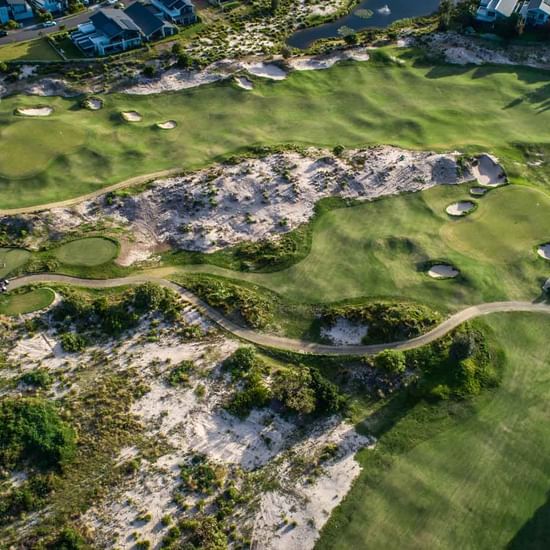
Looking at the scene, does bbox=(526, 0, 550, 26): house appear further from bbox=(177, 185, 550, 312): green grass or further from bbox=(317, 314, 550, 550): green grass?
bbox=(317, 314, 550, 550): green grass

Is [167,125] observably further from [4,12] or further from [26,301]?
[4,12]

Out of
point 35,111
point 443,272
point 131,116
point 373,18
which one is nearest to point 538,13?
point 373,18

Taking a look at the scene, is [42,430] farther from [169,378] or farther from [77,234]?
[77,234]

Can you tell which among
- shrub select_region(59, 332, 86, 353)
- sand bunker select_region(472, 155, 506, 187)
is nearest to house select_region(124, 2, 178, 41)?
sand bunker select_region(472, 155, 506, 187)

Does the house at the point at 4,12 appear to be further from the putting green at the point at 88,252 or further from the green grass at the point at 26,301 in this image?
the green grass at the point at 26,301

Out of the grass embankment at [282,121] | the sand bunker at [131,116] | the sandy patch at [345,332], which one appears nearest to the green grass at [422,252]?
the sandy patch at [345,332]

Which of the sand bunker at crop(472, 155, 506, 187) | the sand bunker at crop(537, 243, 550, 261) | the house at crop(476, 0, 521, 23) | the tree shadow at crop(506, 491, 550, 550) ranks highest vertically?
the house at crop(476, 0, 521, 23)
